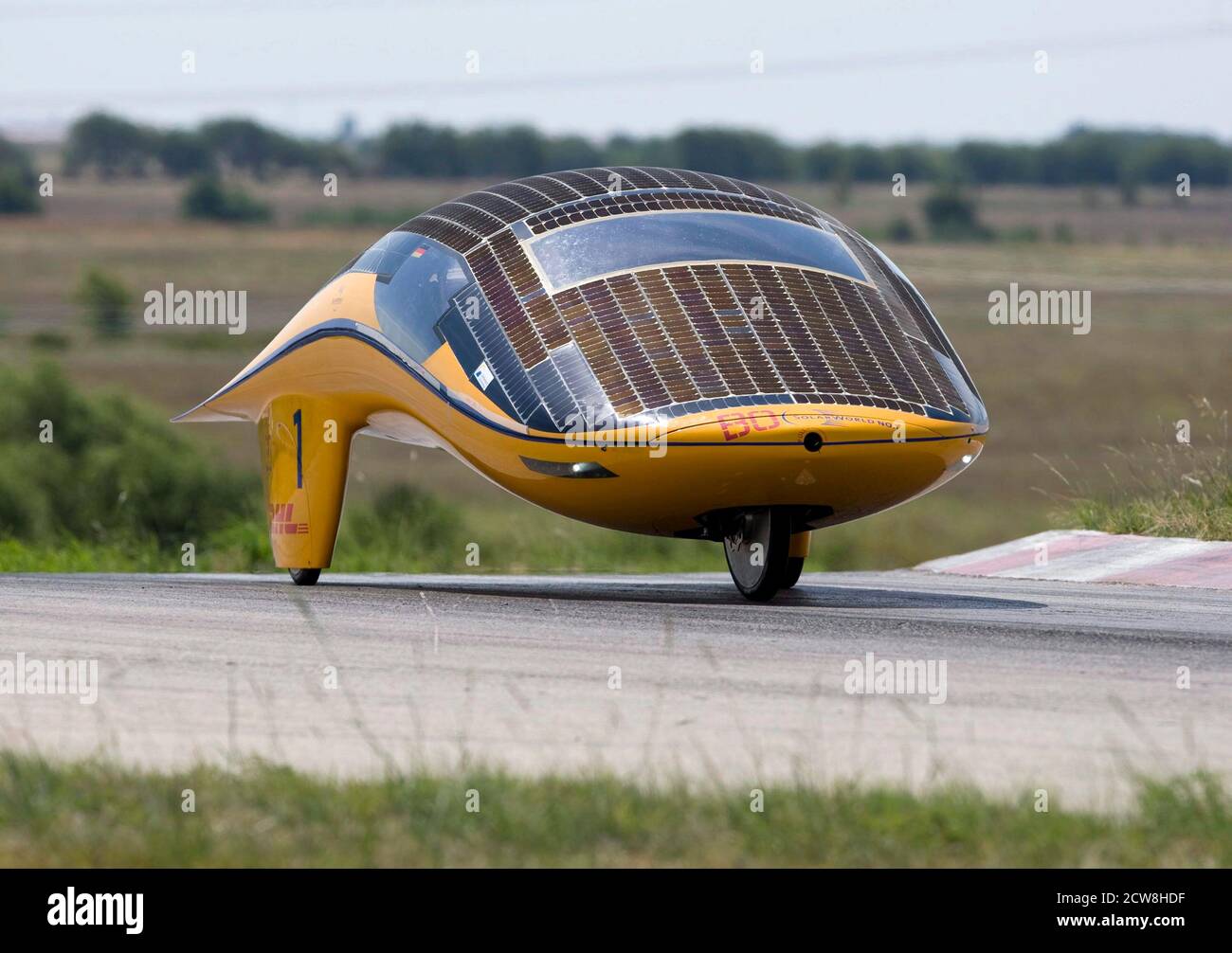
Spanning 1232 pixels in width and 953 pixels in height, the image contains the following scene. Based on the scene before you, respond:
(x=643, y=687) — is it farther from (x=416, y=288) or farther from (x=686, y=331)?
(x=416, y=288)

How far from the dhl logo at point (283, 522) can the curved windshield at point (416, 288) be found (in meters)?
2.19

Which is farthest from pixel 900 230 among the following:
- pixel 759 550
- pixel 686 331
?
pixel 686 331

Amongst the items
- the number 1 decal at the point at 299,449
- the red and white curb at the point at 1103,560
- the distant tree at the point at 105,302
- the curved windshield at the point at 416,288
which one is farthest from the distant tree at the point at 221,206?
the curved windshield at the point at 416,288

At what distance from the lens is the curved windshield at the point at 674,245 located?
12.6 metres

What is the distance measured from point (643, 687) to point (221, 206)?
10528 centimetres

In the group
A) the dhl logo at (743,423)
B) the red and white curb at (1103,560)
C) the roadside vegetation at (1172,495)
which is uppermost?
the dhl logo at (743,423)

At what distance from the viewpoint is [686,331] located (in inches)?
479

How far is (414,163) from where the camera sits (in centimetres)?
13388

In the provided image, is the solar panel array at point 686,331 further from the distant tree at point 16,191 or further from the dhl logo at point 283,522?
the distant tree at point 16,191

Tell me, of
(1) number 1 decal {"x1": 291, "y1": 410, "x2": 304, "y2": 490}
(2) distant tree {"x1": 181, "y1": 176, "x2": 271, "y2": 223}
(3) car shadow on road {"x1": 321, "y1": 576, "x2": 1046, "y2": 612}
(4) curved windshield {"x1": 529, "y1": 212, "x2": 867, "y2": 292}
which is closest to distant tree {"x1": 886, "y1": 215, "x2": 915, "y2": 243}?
(2) distant tree {"x1": 181, "y1": 176, "x2": 271, "y2": 223}

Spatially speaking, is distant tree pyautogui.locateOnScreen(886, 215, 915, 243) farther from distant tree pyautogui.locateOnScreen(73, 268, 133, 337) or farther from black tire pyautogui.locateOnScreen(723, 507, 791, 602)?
black tire pyautogui.locateOnScreen(723, 507, 791, 602)

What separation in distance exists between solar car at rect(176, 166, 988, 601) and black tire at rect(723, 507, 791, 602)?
2 centimetres

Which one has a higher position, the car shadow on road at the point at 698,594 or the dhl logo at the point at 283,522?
the dhl logo at the point at 283,522
